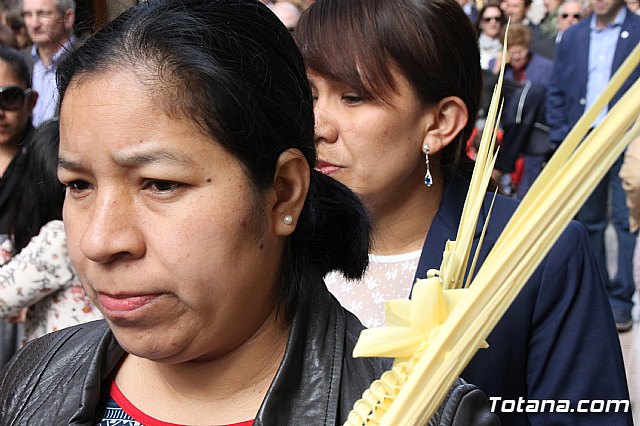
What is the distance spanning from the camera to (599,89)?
245 inches

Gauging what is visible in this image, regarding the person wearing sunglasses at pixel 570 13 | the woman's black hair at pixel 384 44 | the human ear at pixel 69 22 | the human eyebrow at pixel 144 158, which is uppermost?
the human eyebrow at pixel 144 158

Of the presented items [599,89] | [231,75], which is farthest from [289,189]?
[599,89]

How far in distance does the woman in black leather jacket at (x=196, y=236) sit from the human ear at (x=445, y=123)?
0.93 m

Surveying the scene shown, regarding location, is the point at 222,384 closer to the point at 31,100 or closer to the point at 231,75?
the point at 231,75

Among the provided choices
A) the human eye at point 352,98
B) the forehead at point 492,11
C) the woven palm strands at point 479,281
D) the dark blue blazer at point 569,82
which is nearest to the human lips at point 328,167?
the human eye at point 352,98

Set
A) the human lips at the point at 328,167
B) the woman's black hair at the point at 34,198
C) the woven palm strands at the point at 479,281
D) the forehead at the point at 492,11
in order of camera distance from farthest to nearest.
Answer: the forehead at the point at 492,11
the woman's black hair at the point at 34,198
the human lips at the point at 328,167
the woven palm strands at the point at 479,281

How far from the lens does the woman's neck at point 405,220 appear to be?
2.41 meters

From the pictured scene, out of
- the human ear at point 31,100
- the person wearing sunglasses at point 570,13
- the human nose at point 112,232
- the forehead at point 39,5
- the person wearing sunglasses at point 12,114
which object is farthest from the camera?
the person wearing sunglasses at point 570,13

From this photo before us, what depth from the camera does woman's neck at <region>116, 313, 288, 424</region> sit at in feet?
4.62

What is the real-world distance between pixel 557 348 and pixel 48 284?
1771 mm

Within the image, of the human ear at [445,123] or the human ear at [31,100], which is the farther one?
the human ear at [31,100]

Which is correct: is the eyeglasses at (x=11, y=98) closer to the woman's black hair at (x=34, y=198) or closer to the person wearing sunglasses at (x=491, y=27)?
the woman's black hair at (x=34, y=198)

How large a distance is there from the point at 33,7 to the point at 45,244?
262 cm

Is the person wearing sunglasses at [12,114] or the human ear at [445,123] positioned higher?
the human ear at [445,123]
